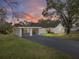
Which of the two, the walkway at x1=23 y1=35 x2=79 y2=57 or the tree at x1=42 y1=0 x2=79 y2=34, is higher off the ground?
the tree at x1=42 y1=0 x2=79 y2=34

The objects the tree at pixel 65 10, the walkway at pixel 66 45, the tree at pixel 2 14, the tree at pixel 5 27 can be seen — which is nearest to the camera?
the tree at pixel 2 14

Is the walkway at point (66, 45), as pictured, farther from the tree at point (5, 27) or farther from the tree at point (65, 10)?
the tree at point (65, 10)

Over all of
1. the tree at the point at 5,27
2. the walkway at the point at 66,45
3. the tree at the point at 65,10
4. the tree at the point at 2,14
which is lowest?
the walkway at the point at 66,45

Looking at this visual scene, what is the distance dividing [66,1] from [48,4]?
460 centimetres

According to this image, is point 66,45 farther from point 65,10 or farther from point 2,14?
point 65,10

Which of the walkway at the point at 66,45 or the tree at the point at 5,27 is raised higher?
the tree at the point at 5,27

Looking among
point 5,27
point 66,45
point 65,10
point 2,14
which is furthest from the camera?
point 65,10

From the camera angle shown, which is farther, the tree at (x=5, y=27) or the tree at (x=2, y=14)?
the tree at (x=5, y=27)

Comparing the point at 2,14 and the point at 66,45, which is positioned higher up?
the point at 2,14

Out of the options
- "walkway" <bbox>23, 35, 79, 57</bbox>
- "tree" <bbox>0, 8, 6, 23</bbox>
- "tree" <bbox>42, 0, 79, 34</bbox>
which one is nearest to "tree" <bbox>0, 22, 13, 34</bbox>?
"tree" <bbox>0, 8, 6, 23</bbox>

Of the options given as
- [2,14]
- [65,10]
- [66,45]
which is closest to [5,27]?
[2,14]

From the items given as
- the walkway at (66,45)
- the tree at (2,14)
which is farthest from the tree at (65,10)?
the tree at (2,14)

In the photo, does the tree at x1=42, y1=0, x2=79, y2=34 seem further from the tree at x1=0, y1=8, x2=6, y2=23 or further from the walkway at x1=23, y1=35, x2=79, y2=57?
the tree at x1=0, y1=8, x2=6, y2=23

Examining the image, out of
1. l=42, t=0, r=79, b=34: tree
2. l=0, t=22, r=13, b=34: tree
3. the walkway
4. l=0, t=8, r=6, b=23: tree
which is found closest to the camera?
l=0, t=8, r=6, b=23: tree
